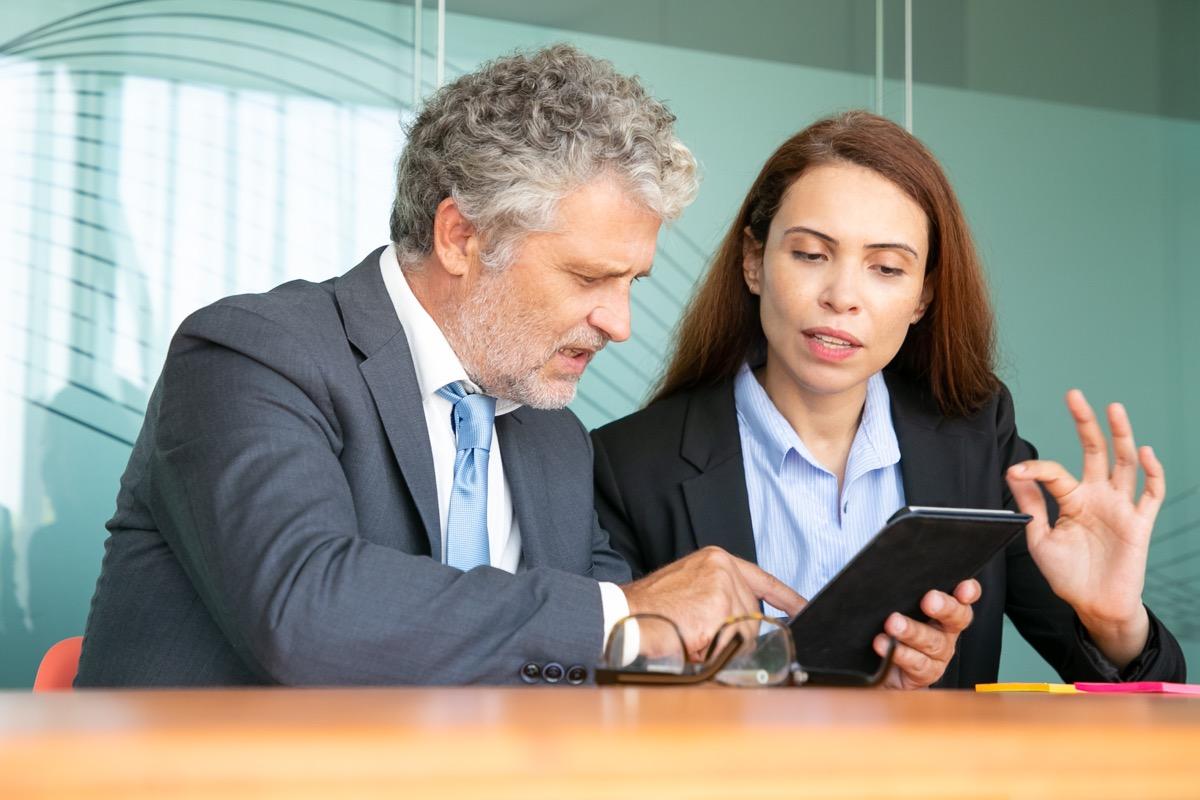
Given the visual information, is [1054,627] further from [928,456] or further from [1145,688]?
[1145,688]

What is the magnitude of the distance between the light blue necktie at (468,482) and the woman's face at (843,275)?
64 centimetres

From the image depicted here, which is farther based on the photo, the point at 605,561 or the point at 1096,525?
the point at 605,561

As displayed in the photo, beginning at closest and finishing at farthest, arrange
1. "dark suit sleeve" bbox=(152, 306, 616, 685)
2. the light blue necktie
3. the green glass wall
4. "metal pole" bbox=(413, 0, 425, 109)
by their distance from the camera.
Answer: "dark suit sleeve" bbox=(152, 306, 616, 685) → the light blue necktie → the green glass wall → "metal pole" bbox=(413, 0, 425, 109)

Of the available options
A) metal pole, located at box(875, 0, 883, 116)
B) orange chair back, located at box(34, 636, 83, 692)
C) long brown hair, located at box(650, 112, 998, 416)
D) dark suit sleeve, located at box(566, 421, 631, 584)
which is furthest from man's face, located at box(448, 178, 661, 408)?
metal pole, located at box(875, 0, 883, 116)

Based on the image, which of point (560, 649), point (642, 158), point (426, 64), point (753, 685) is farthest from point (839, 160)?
point (426, 64)

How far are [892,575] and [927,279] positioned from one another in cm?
104

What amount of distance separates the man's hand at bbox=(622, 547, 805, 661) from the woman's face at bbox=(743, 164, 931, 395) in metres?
0.70

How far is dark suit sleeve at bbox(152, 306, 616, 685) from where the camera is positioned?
1518mm

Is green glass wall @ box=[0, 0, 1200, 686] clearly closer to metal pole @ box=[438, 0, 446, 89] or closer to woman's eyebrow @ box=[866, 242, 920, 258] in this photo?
metal pole @ box=[438, 0, 446, 89]

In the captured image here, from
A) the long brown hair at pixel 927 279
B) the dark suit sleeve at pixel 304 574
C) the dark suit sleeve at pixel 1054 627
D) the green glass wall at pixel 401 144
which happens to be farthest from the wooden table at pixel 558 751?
the green glass wall at pixel 401 144

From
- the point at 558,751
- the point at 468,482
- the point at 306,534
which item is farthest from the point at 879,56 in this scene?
the point at 558,751

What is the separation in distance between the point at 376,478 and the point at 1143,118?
160 inches

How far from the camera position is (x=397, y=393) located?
1965 mm

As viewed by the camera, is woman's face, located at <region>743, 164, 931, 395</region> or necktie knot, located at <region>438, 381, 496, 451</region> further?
woman's face, located at <region>743, 164, 931, 395</region>
